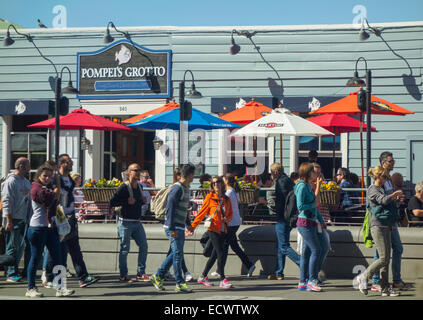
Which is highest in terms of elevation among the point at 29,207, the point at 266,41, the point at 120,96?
the point at 266,41

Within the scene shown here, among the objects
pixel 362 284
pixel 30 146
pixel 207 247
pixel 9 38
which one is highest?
pixel 9 38

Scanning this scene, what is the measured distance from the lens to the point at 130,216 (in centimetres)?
1147

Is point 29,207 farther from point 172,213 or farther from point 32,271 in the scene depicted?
point 172,213

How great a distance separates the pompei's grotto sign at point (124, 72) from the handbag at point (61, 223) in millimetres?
9188

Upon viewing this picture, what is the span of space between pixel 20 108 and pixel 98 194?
7.79 m

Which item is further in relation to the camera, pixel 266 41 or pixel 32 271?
pixel 266 41

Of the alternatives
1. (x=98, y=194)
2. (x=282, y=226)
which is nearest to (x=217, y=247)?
(x=282, y=226)

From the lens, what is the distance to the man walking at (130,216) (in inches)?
449

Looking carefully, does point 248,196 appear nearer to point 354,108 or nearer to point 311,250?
point 311,250

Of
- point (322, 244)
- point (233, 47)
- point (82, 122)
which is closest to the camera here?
point (322, 244)

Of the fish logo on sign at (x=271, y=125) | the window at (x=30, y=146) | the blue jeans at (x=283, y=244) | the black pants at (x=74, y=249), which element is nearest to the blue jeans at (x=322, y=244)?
the blue jeans at (x=283, y=244)

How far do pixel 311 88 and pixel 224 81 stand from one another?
7.38 feet

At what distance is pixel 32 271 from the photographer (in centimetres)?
995
